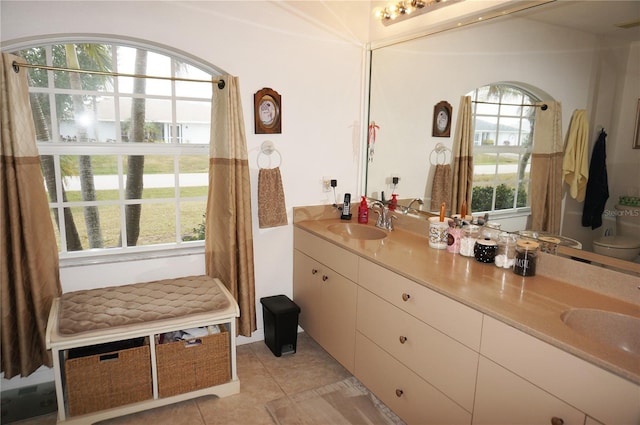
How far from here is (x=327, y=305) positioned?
259 cm

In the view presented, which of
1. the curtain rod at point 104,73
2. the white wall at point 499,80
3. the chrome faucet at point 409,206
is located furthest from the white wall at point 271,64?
the chrome faucet at point 409,206

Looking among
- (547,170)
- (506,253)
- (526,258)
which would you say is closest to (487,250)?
(506,253)

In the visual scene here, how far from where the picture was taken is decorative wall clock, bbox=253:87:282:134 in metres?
2.68

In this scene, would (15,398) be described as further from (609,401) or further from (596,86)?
(596,86)

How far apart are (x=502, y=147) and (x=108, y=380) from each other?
2419 mm

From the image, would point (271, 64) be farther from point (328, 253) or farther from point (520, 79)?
point (520, 79)

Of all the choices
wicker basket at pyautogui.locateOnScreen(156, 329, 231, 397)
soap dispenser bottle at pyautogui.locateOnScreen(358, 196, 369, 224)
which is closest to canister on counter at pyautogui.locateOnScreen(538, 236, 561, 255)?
soap dispenser bottle at pyautogui.locateOnScreen(358, 196, 369, 224)

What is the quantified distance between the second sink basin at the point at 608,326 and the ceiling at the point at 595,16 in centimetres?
106

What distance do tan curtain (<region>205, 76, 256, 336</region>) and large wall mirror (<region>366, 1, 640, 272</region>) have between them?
3.52 feet

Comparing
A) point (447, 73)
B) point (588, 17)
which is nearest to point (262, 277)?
point (447, 73)

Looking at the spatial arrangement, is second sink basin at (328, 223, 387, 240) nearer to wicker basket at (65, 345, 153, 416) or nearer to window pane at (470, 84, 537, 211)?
window pane at (470, 84, 537, 211)

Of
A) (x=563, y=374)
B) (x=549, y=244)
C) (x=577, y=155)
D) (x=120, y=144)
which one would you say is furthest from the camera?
(x=120, y=144)

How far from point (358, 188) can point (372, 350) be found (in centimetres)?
139

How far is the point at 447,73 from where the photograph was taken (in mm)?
2477
